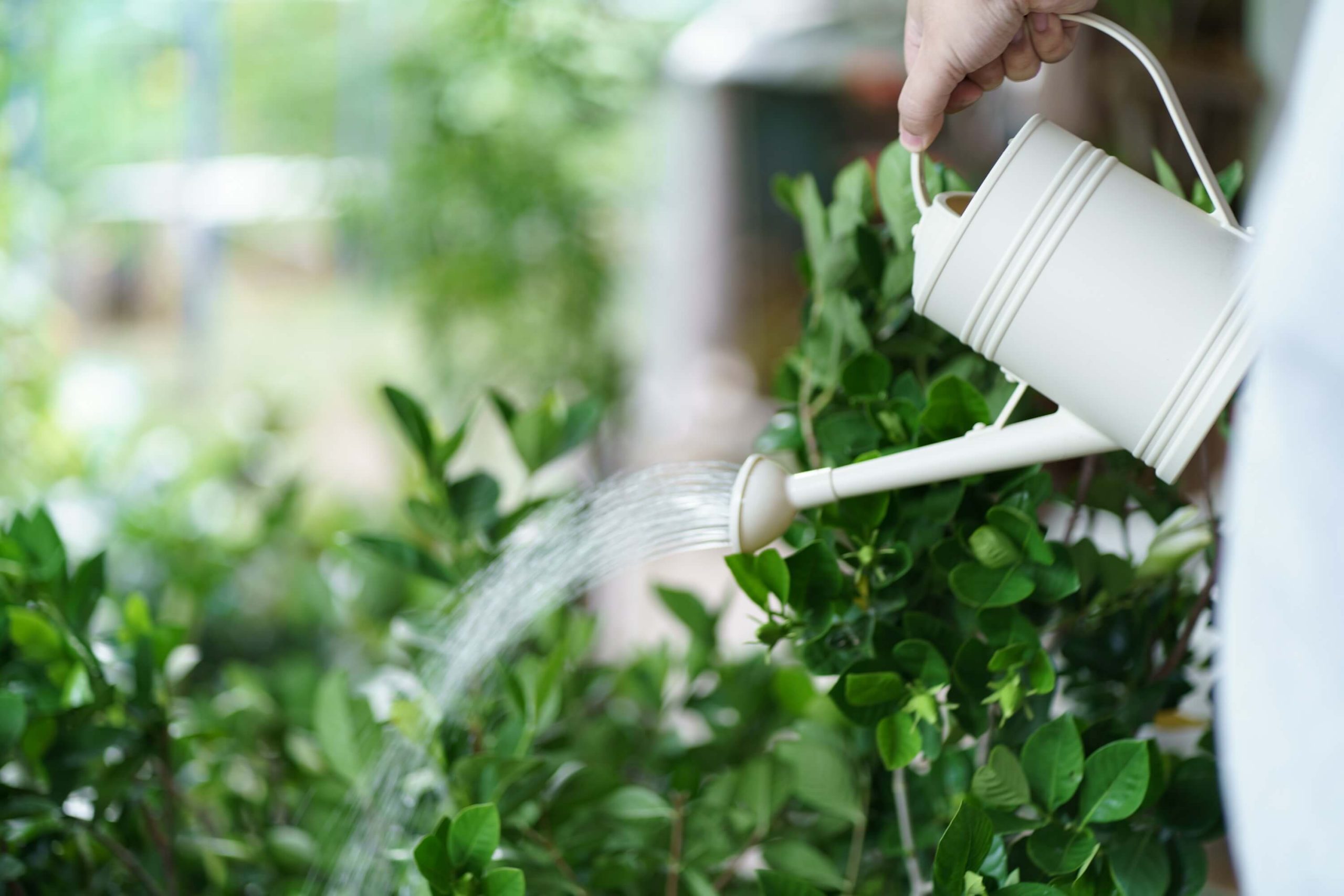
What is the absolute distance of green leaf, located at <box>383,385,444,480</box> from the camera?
0.69 metres

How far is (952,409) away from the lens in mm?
523

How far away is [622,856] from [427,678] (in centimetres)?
18

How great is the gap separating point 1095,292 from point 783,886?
A: 330 millimetres

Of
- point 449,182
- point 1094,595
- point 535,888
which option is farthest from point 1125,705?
point 449,182

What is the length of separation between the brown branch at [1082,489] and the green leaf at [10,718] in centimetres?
59

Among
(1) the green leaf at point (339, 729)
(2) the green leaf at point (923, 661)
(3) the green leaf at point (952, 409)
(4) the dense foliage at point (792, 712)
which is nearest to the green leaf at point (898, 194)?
(4) the dense foliage at point (792, 712)

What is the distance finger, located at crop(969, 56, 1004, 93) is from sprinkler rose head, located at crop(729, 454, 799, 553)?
0.69 feet

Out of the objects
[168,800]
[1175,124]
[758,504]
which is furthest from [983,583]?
[168,800]

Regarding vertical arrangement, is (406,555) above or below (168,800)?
above

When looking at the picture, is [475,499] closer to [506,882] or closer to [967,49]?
[506,882]

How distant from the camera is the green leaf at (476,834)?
505 mm

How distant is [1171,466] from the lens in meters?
0.41

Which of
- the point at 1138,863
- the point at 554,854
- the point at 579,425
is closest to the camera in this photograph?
the point at 1138,863

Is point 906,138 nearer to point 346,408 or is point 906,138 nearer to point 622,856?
point 622,856
